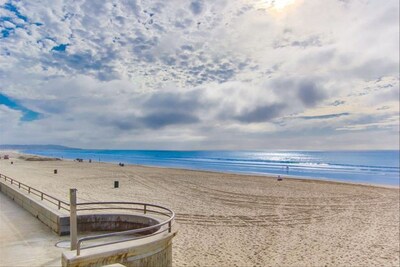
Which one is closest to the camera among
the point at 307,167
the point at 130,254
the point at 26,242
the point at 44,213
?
the point at 130,254

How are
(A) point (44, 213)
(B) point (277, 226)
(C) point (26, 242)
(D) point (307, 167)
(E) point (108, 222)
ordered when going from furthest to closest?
(D) point (307, 167)
(B) point (277, 226)
(A) point (44, 213)
(E) point (108, 222)
(C) point (26, 242)

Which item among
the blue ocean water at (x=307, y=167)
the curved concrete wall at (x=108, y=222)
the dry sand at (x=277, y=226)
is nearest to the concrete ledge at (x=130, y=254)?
the curved concrete wall at (x=108, y=222)

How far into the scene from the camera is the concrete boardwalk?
668cm

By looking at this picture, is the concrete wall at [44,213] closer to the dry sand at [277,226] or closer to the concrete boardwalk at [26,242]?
the concrete boardwalk at [26,242]

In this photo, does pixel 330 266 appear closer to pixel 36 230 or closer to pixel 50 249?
pixel 50 249

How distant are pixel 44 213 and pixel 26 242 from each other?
72.7 inches

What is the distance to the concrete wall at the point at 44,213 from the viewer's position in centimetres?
854

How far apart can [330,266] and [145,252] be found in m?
6.85

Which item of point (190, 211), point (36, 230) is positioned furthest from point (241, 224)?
point (36, 230)

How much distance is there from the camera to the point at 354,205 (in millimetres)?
20406

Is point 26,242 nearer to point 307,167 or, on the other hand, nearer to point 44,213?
point 44,213

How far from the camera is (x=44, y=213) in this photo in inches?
380

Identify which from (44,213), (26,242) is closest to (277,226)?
(44,213)

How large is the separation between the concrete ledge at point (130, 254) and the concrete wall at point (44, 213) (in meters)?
3.04
